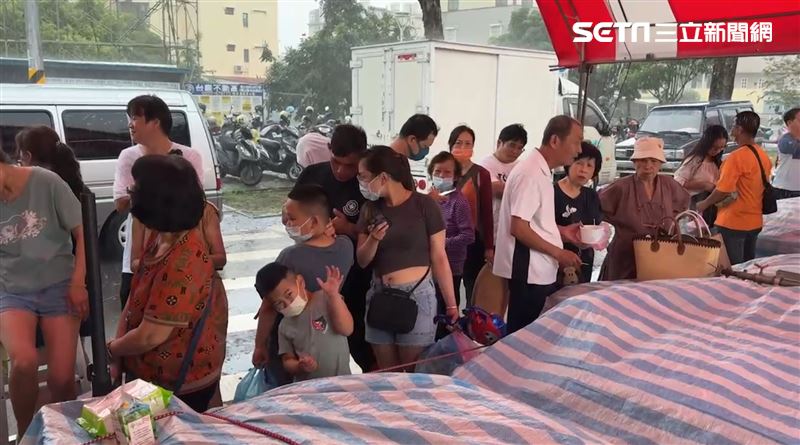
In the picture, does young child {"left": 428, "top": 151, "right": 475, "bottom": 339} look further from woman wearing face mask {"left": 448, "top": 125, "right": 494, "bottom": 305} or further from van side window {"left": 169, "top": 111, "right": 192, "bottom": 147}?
van side window {"left": 169, "top": 111, "right": 192, "bottom": 147}

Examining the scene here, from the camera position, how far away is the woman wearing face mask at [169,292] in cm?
182

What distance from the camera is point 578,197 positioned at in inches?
137

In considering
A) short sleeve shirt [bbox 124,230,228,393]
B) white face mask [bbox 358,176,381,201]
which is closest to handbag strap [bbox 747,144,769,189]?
white face mask [bbox 358,176,381,201]

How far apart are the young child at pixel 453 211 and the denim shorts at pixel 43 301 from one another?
1.89m

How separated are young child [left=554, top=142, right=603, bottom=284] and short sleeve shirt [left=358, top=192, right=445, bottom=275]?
0.92 meters

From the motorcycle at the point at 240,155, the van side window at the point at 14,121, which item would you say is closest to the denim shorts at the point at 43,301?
the van side window at the point at 14,121

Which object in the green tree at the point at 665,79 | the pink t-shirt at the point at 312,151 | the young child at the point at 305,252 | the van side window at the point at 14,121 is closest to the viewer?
the young child at the point at 305,252

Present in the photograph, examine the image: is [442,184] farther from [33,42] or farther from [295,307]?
[33,42]

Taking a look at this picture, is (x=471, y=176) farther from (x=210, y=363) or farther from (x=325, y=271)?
(x=210, y=363)

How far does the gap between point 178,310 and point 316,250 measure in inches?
24.9

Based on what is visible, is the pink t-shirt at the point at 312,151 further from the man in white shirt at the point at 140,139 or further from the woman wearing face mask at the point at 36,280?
the woman wearing face mask at the point at 36,280

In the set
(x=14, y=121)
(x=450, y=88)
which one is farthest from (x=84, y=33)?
(x=450, y=88)

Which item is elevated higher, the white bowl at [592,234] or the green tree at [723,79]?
the green tree at [723,79]

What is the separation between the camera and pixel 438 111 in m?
8.39
